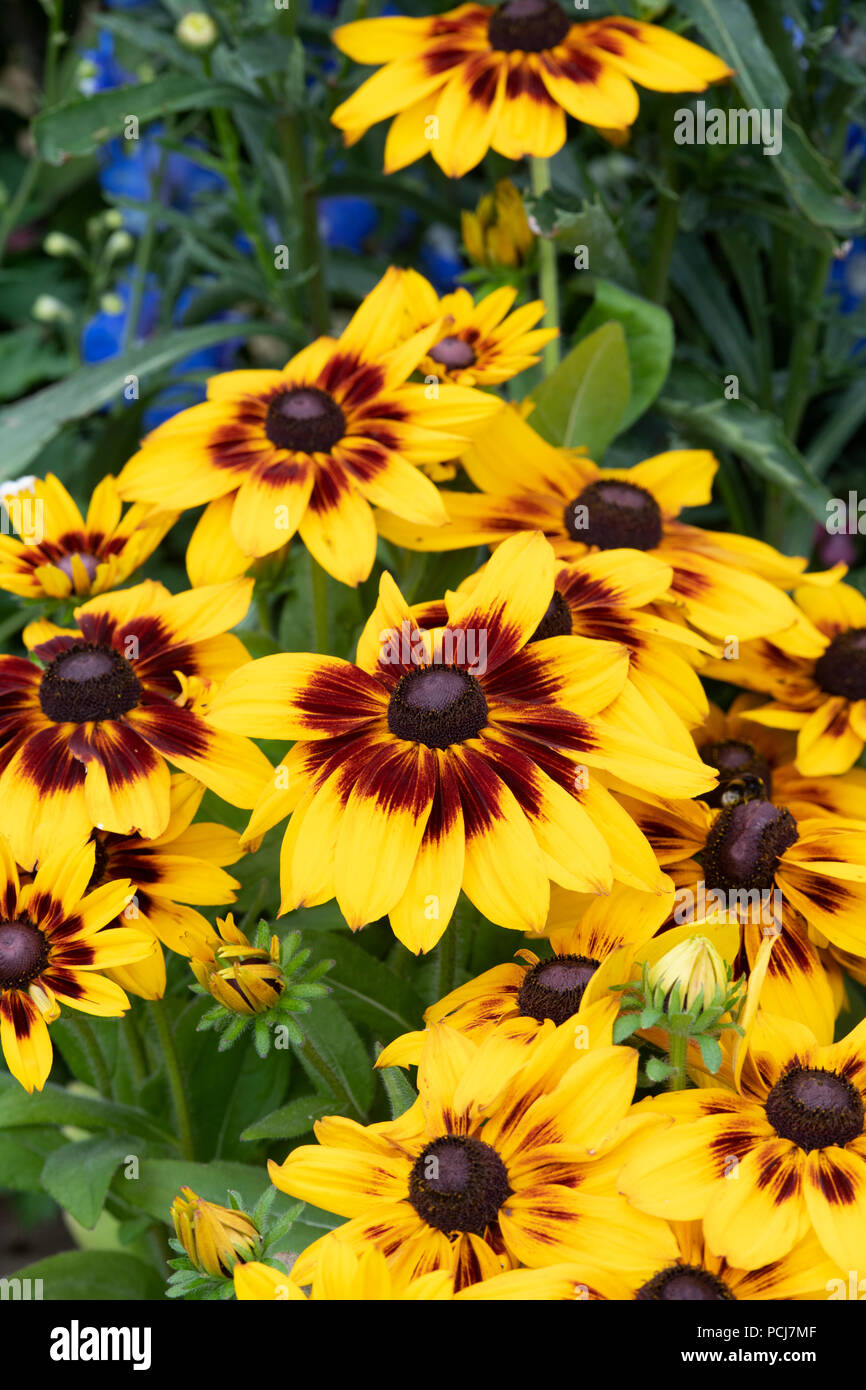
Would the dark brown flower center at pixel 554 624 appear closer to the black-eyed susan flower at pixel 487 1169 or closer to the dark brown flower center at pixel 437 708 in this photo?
the dark brown flower center at pixel 437 708

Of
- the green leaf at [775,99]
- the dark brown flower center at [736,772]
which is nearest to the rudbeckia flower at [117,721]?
the dark brown flower center at [736,772]

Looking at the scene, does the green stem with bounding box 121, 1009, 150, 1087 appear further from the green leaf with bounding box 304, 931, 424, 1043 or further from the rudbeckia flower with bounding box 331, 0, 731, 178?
the rudbeckia flower with bounding box 331, 0, 731, 178

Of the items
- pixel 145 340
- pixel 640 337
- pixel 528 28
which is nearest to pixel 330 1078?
pixel 640 337

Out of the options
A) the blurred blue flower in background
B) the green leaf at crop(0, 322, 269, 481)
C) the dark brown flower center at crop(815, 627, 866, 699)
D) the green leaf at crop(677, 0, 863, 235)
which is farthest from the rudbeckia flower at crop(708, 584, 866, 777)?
the blurred blue flower in background

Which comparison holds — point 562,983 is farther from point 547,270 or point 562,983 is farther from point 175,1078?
point 547,270
